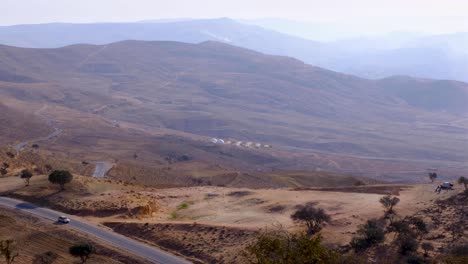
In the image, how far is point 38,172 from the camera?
63.9m

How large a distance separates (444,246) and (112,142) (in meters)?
92.6

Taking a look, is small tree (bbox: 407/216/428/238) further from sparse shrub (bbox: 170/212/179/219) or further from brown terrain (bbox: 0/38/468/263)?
sparse shrub (bbox: 170/212/179/219)

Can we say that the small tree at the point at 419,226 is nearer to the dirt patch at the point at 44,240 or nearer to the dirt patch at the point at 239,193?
the dirt patch at the point at 44,240

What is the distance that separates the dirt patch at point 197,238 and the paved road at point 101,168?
3349cm

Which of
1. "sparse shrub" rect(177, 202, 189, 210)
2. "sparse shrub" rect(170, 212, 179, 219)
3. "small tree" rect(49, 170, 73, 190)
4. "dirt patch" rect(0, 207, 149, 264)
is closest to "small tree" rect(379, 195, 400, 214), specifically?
"sparse shrub" rect(170, 212, 179, 219)

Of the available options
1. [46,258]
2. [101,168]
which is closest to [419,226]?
[46,258]

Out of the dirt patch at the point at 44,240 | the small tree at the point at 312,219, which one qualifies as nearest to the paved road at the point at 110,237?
the dirt patch at the point at 44,240

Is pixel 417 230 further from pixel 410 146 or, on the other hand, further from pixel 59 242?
pixel 410 146

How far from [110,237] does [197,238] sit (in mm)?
5957

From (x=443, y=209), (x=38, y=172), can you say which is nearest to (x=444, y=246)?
(x=443, y=209)

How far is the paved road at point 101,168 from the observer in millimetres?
74531

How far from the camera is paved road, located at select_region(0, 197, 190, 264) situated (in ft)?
117

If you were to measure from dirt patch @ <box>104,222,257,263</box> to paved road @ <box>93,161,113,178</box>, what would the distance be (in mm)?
33487

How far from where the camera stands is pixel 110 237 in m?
38.7
